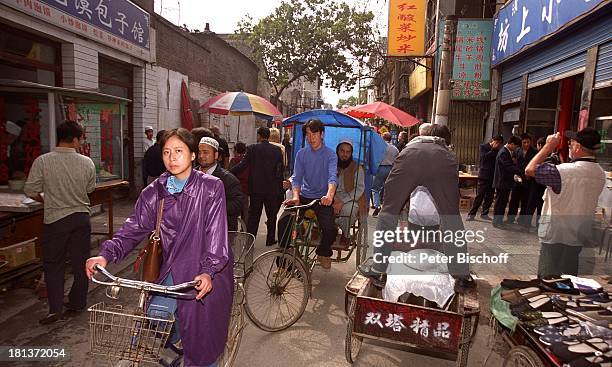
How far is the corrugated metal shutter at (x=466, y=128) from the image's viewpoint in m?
14.5

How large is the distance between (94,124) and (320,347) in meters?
6.18

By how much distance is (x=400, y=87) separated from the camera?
979 inches

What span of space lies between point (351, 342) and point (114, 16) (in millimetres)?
9129

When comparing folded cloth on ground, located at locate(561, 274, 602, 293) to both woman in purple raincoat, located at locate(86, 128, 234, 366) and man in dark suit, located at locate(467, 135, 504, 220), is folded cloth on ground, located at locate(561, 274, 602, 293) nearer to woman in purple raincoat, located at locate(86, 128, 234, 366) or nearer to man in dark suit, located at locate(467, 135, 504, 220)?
woman in purple raincoat, located at locate(86, 128, 234, 366)

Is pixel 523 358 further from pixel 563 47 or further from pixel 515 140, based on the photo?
pixel 563 47

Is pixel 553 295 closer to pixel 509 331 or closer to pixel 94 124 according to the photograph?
pixel 509 331

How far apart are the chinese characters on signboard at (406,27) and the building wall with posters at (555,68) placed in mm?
2577

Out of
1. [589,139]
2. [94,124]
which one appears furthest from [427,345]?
[94,124]

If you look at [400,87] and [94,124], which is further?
[400,87]

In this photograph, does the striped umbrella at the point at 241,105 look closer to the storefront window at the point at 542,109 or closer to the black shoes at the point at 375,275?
the storefront window at the point at 542,109

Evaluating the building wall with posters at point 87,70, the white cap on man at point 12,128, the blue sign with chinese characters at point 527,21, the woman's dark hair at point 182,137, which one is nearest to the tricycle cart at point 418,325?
the woman's dark hair at point 182,137

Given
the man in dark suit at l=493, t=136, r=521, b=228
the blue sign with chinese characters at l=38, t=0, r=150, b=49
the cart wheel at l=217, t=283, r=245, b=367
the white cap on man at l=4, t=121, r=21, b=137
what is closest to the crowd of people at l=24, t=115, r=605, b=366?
the cart wheel at l=217, t=283, r=245, b=367

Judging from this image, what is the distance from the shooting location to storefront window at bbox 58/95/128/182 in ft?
22.6

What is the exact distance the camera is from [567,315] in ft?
9.19
